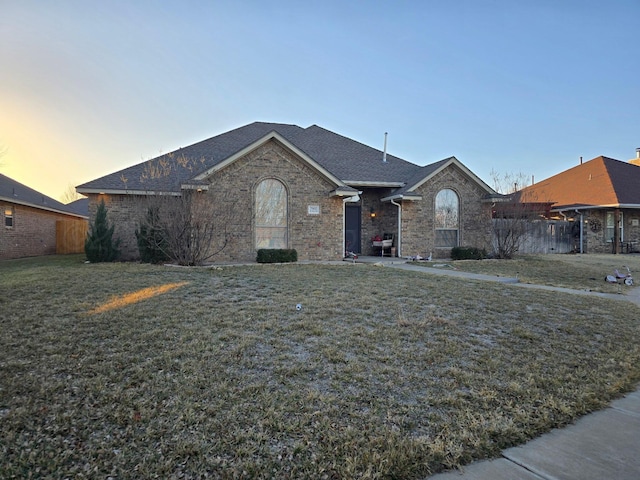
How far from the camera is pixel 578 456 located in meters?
2.31

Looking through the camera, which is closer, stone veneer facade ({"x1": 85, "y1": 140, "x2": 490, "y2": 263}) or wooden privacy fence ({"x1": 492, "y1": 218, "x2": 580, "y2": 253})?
stone veneer facade ({"x1": 85, "y1": 140, "x2": 490, "y2": 263})

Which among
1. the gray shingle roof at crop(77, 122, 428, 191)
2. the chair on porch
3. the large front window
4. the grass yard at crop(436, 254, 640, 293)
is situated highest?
the gray shingle roof at crop(77, 122, 428, 191)

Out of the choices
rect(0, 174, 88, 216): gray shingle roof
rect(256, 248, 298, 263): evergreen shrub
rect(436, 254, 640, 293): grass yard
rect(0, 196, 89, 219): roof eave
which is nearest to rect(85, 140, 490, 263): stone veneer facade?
rect(256, 248, 298, 263): evergreen shrub

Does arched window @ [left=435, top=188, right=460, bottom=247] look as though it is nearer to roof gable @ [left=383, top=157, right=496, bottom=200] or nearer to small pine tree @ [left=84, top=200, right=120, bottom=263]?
roof gable @ [left=383, top=157, right=496, bottom=200]

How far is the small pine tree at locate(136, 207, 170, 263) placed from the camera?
11663 mm

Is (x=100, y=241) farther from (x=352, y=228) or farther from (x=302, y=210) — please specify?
(x=352, y=228)

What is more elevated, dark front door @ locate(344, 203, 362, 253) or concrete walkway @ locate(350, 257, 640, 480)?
dark front door @ locate(344, 203, 362, 253)

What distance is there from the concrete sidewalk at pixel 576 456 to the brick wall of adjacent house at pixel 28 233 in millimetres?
20956

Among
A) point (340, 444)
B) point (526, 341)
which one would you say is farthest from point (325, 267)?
point (340, 444)

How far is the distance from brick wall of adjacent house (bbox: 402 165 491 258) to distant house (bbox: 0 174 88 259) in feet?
59.4

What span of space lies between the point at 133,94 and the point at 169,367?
13451 millimetres

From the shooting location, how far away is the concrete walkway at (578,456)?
213cm

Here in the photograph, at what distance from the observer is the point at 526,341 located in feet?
14.9

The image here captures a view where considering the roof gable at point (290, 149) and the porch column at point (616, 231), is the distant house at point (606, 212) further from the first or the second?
the roof gable at point (290, 149)
